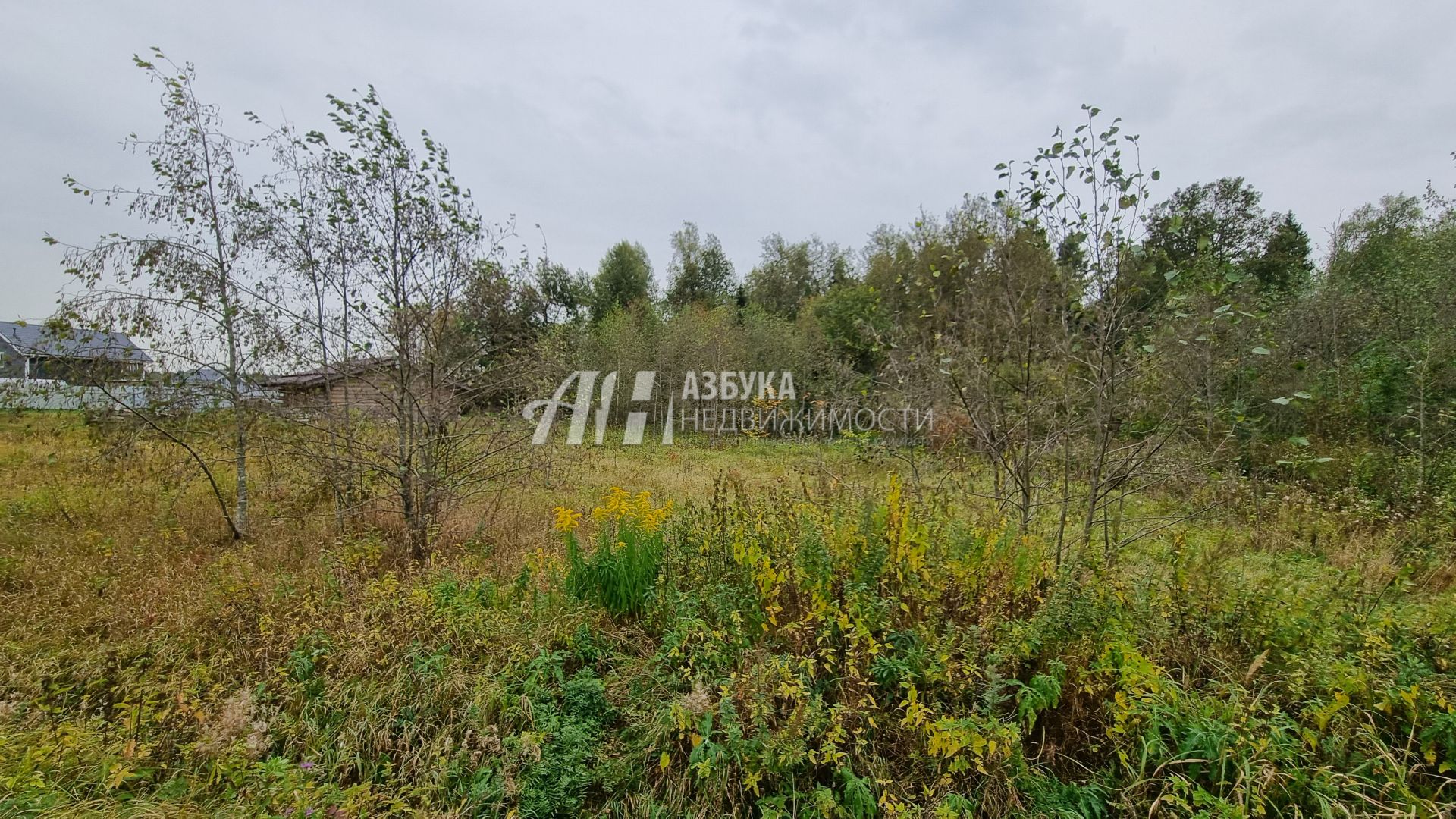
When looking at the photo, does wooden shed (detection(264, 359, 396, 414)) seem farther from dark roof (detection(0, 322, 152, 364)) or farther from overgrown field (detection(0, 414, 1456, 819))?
overgrown field (detection(0, 414, 1456, 819))

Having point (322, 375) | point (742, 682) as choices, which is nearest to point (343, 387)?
point (322, 375)

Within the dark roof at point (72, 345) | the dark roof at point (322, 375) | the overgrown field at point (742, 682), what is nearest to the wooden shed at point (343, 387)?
the dark roof at point (322, 375)

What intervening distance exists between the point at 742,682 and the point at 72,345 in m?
5.70

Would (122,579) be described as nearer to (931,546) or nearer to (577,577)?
(577,577)

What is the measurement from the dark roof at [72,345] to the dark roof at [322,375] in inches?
36.1

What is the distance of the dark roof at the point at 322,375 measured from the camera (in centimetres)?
447

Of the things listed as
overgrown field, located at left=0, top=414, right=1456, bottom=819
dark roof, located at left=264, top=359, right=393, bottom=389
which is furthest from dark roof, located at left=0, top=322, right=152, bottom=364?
overgrown field, located at left=0, top=414, right=1456, bottom=819

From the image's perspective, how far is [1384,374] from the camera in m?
6.75

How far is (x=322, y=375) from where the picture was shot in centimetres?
467

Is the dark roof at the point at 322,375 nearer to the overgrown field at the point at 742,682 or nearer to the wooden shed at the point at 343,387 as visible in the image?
the wooden shed at the point at 343,387

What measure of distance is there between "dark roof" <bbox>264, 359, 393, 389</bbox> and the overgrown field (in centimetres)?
164

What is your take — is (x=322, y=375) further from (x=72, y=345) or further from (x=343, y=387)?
(x=72, y=345)

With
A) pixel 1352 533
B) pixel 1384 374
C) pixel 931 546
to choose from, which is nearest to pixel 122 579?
pixel 931 546

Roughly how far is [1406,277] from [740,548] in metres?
10.8
